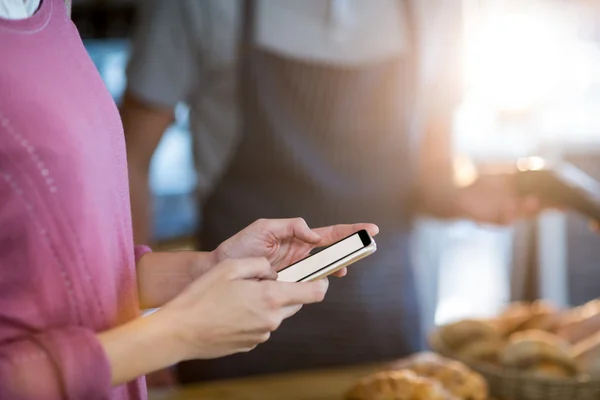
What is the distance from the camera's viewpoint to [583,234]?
6.00 feet

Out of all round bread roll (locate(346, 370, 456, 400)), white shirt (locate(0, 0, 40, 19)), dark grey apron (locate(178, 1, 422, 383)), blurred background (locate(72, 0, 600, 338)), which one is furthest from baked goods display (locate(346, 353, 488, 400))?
blurred background (locate(72, 0, 600, 338))

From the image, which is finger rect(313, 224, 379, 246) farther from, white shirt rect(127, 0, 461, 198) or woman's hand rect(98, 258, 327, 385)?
white shirt rect(127, 0, 461, 198)

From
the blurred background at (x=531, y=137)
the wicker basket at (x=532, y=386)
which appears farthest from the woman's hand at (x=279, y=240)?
the blurred background at (x=531, y=137)

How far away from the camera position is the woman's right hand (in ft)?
0.91

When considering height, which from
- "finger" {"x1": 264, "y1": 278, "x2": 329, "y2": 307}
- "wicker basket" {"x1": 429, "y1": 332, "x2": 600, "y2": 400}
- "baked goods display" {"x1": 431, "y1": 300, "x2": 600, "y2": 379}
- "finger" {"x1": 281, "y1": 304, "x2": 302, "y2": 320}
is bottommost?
"wicker basket" {"x1": 429, "y1": 332, "x2": 600, "y2": 400}

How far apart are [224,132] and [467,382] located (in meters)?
0.44

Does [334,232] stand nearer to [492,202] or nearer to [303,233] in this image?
[303,233]

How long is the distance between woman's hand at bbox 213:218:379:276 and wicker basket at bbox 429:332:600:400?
39cm

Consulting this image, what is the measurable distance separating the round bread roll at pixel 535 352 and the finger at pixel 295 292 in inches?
17.9

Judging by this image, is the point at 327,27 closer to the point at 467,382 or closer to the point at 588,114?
the point at 467,382

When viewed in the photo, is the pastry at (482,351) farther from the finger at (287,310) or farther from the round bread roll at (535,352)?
the finger at (287,310)

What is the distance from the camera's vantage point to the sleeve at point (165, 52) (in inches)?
31.8

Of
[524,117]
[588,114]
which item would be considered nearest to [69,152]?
[524,117]

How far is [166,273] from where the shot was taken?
14.5 inches
